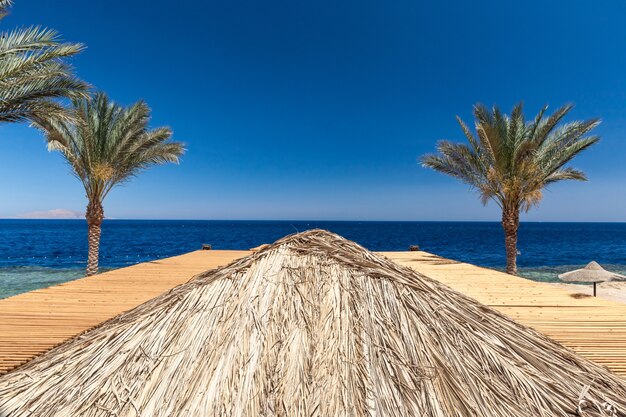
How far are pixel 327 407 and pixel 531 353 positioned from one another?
1723 millimetres

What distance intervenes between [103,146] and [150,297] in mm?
9873

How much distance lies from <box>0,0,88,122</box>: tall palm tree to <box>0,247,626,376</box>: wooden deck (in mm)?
4853

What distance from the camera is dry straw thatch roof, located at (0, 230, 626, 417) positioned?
1.98 m

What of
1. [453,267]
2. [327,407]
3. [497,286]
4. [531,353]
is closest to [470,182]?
[453,267]

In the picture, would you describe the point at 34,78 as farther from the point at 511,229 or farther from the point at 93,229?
the point at 511,229

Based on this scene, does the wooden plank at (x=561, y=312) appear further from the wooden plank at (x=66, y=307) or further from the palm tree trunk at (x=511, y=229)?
the wooden plank at (x=66, y=307)

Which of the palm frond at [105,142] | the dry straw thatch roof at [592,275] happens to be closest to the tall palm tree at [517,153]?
the dry straw thatch roof at [592,275]

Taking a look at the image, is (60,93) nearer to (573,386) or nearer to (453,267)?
(573,386)

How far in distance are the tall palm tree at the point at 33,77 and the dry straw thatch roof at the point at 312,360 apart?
26.7ft

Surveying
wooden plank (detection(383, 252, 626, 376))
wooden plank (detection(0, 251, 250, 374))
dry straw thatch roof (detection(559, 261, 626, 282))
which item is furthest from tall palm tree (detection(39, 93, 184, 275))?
dry straw thatch roof (detection(559, 261, 626, 282))

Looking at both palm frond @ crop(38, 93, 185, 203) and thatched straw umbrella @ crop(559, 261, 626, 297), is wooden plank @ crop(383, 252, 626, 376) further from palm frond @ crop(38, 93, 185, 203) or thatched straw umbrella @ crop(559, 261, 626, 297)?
palm frond @ crop(38, 93, 185, 203)

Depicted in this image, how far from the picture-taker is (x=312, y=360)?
2146 mm

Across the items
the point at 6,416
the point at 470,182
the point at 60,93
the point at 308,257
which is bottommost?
the point at 6,416

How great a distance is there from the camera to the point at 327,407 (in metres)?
1.93
